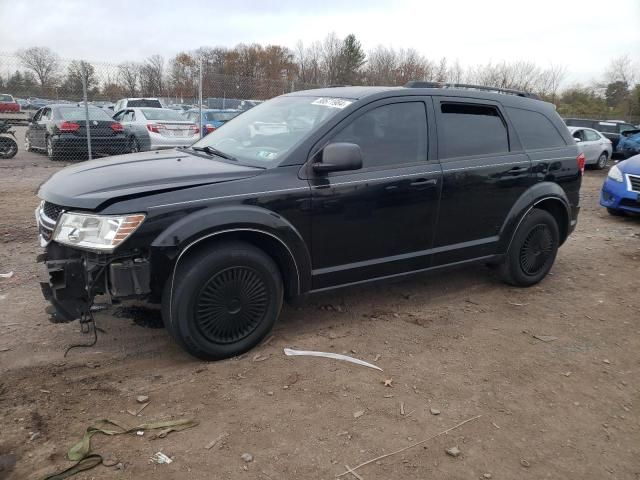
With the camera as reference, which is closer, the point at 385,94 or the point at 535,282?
the point at 385,94

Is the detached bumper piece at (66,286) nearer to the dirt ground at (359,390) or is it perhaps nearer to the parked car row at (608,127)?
the dirt ground at (359,390)

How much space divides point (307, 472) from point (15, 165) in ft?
41.8

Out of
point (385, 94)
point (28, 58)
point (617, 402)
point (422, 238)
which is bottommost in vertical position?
point (617, 402)

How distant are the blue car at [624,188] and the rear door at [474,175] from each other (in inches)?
177

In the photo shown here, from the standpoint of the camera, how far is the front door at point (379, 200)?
12.1 ft

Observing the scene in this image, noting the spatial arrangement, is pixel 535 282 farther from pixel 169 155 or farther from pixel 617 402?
pixel 169 155

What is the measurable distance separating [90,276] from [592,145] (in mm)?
17315

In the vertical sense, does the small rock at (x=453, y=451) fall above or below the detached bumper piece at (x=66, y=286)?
below

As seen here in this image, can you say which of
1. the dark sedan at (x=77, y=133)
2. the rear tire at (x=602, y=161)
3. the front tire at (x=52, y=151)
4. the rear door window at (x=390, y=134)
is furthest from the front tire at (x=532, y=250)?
the rear tire at (x=602, y=161)

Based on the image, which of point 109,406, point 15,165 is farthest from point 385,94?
point 15,165

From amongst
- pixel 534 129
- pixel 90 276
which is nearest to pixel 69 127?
pixel 90 276

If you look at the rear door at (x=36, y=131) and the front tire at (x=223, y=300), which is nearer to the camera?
the front tire at (x=223, y=300)

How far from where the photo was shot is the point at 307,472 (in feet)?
8.02

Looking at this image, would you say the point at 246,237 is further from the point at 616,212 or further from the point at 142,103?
the point at 142,103
